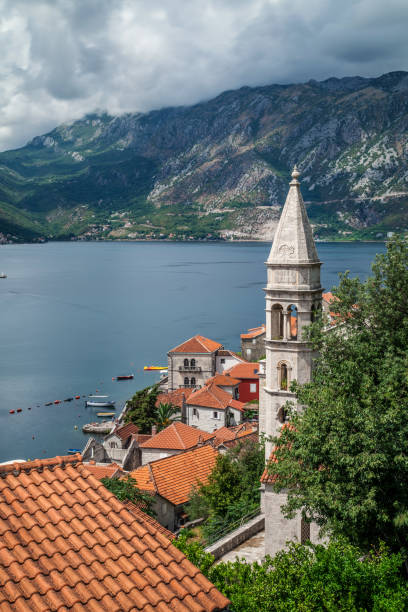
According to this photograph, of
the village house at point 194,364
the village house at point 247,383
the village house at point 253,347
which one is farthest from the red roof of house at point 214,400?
the village house at point 253,347

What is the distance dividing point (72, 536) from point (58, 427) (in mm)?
59895

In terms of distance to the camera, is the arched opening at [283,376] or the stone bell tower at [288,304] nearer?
the stone bell tower at [288,304]

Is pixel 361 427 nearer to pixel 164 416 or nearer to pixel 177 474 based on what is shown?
pixel 177 474

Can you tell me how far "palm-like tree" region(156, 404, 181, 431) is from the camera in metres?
53.7

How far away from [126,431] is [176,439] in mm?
11416

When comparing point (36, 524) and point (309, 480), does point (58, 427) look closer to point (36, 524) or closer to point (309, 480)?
point (309, 480)

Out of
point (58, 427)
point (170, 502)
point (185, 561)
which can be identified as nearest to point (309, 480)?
point (185, 561)

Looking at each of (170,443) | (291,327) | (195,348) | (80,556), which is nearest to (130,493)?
(291,327)

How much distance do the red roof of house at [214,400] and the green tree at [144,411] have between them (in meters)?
3.75

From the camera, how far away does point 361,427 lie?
47.3ft

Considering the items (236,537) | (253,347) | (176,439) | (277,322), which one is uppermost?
(277,322)

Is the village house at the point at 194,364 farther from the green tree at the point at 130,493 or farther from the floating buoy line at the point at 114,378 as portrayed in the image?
the green tree at the point at 130,493

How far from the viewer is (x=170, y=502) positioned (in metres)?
27.8

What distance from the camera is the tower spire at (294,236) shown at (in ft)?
78.9
